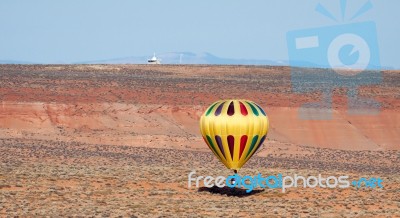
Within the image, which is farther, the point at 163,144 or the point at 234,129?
the point at 163,144

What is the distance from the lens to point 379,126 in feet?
210

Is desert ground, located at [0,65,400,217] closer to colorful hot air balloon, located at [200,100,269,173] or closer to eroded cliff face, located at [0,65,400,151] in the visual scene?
eroded cliff face, located at [0,65,400,151]

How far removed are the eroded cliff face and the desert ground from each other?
91 mm

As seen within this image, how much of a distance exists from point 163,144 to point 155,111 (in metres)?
7.78

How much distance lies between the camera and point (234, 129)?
3100 cm

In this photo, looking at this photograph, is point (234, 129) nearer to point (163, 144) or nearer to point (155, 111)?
point (163, 144)

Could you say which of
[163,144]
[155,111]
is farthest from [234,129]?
[155,111]

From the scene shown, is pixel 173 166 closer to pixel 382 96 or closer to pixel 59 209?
pixel 59 209

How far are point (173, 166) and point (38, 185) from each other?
39.2 feet

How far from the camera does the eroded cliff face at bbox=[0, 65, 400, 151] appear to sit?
194 ft

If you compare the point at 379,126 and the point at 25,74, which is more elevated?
the point at 25,74

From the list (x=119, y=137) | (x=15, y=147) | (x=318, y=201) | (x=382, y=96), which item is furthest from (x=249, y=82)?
(x=318, y=201)

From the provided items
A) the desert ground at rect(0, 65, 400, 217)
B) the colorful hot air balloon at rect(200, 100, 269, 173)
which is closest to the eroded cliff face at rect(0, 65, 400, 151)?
the desert ground at rect(0, 65, 400, 217)

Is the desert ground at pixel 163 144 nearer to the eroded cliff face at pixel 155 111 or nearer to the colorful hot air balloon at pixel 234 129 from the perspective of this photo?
the eroded cliff face at pixel 155 111
